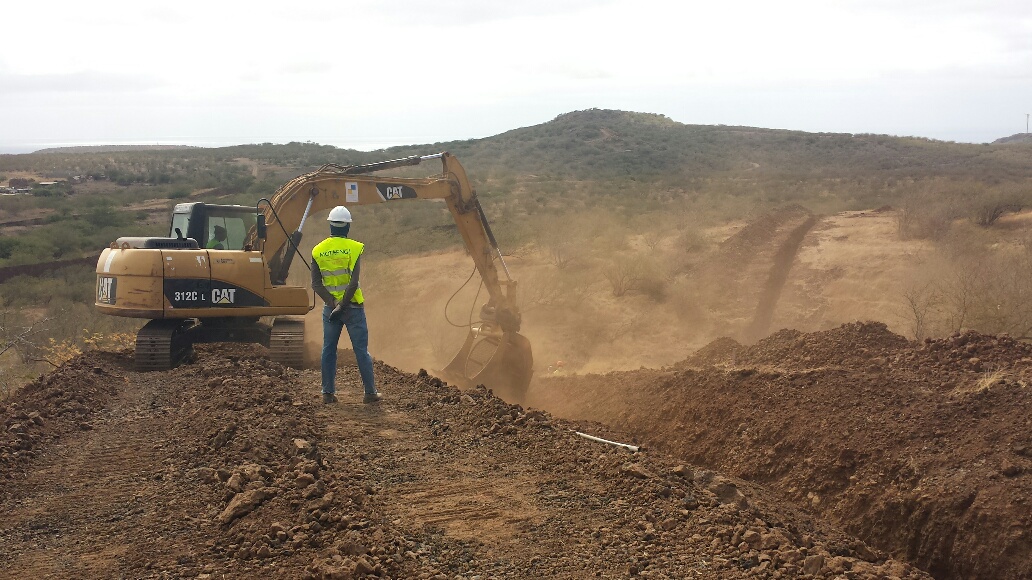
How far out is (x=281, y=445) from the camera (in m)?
6.59

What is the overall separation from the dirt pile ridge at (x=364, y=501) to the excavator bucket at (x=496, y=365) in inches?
141

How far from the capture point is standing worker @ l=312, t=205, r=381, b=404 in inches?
335

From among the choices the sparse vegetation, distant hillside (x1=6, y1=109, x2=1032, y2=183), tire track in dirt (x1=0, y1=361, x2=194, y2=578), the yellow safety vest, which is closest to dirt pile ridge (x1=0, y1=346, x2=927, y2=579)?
tire track in dirt (x1=0, y1=361, x2=194, y2=578)

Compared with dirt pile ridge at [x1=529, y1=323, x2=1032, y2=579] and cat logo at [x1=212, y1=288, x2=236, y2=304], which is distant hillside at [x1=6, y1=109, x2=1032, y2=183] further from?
cat logo at [x1=212, y1=288, x2=236, y2=304]

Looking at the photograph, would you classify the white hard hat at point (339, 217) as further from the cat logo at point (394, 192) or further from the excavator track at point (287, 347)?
the excavator track at point (287, 347)

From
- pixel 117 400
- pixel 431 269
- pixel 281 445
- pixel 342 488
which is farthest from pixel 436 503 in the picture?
pixel 431 269

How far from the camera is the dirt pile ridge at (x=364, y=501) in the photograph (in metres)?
4.72

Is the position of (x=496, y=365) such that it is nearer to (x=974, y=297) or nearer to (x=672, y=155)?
(x=974, y=297)

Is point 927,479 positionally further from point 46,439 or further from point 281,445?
point 46,439

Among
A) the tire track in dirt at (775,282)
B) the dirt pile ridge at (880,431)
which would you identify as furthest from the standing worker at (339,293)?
the tire track in dirt at (775,282)

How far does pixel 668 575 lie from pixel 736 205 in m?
28.1

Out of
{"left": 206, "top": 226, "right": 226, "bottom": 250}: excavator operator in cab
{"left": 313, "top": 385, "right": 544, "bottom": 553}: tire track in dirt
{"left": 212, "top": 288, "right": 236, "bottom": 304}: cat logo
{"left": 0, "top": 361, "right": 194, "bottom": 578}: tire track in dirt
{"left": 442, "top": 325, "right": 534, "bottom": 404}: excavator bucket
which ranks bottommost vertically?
{"left": 442, "top": 325, "right": 534, "bottom": 404}: excavator bucket

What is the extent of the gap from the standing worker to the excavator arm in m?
2.89

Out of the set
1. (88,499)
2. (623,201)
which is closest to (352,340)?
(88,499)
